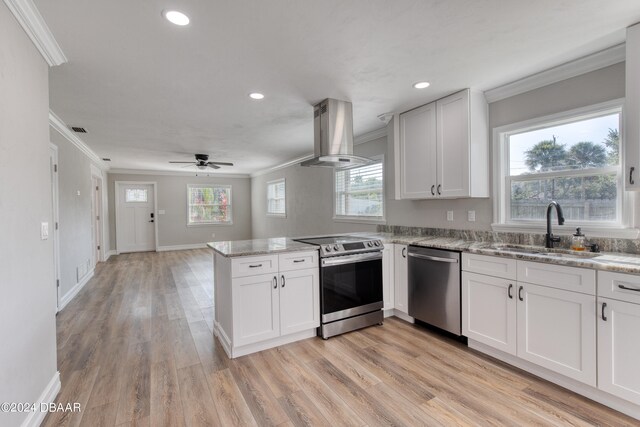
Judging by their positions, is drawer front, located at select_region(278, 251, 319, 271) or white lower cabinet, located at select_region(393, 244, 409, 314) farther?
white lower cabinet, located at select_region(393, 244, 409, 314)

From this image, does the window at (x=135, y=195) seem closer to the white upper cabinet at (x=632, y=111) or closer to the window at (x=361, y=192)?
the window at (x=361, y=192)

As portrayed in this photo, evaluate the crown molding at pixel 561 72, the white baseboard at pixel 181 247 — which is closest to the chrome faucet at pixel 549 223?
the crown molding at pixel 561 72

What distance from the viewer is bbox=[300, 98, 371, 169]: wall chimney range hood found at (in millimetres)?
3100

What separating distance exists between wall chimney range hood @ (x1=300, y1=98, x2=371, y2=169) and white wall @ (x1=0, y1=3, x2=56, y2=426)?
2.24 metres

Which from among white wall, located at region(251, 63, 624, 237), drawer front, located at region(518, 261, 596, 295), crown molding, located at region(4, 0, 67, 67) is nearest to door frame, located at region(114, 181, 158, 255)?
white wall, located at region(251, 63, 624, 237)

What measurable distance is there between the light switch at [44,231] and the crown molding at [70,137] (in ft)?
7.00

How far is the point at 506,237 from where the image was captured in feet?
9.27

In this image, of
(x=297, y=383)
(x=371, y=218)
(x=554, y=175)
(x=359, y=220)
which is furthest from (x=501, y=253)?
(x=359, y=220)

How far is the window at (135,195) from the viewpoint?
816 centimetres

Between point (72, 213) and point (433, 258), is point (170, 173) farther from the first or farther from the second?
point (433, 258)

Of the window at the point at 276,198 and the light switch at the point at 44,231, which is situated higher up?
the window at the point at 276,198

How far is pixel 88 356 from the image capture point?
2.55 metres

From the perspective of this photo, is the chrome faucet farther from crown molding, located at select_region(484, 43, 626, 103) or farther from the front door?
the front door

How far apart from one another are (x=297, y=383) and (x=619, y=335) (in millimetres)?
2081
